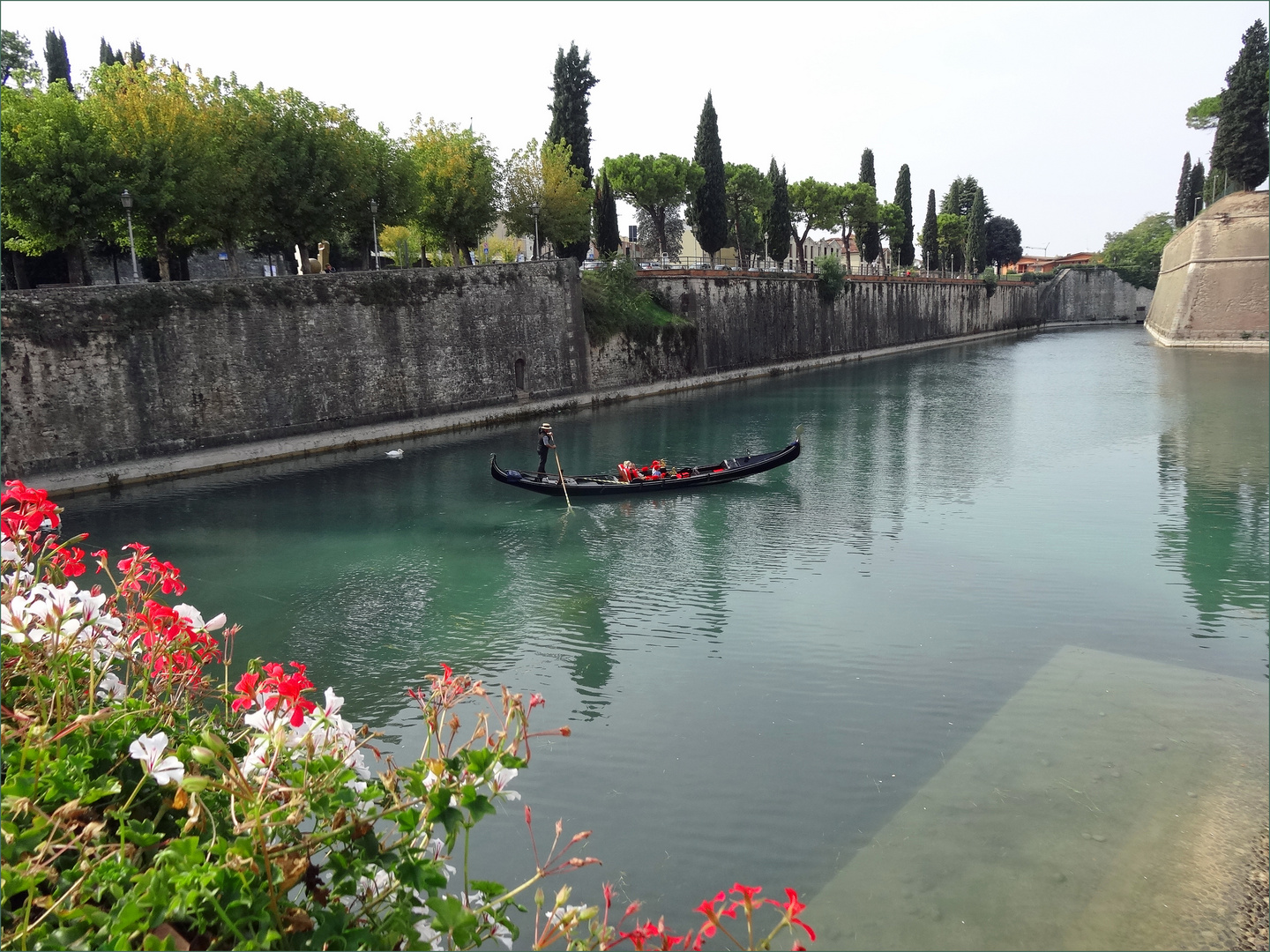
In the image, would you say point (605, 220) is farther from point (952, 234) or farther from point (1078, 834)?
point (952, 234)

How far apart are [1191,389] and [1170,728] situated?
28.2 m

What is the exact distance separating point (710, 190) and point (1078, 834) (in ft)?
120

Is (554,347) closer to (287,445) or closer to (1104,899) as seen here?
(287,445)

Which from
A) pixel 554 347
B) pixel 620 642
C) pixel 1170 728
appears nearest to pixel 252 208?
pixel 554 347

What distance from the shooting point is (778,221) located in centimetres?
4709

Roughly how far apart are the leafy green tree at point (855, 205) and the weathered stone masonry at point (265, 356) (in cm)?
2703

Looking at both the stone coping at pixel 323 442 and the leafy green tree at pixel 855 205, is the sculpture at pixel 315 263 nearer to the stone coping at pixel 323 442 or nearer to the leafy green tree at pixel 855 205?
the stone coping at pixel 323 442

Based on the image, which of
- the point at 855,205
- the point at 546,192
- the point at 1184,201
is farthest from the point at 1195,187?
the point at 546,192

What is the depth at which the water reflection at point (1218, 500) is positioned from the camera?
12.1 meters

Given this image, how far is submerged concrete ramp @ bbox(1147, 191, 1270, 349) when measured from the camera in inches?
1827

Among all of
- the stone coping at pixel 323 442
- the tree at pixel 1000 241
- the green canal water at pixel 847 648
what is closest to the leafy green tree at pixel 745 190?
the stone coping at pixel 323 442

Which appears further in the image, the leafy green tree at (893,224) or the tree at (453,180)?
the leafy green tree at (893,224)

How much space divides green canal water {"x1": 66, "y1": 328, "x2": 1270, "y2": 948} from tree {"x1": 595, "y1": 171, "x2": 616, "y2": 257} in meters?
16.5

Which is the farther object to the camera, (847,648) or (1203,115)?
(1203,115)
